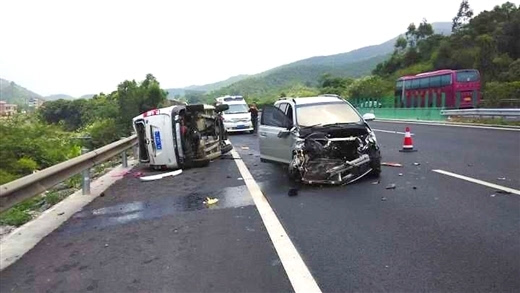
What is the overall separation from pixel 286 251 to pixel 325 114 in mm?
5817

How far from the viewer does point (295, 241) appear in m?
5.45

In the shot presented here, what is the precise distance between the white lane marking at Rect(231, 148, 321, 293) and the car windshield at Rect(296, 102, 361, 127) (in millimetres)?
2446

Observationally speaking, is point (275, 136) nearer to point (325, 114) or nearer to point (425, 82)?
point (325, 114)

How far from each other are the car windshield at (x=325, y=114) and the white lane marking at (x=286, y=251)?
96.3 inches

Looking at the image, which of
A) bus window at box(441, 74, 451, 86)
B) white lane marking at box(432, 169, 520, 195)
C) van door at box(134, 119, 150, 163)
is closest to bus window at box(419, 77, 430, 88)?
bus window at box(441, 74, 451, 86)

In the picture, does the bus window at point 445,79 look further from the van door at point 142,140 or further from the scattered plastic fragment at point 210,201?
the scattered plastic fragment at point 210,201

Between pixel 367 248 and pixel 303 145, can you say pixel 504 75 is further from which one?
pixel 367 248

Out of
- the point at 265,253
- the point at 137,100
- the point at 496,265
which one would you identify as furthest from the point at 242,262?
the point at 137,100

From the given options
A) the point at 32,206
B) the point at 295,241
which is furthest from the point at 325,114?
the point at 32,206

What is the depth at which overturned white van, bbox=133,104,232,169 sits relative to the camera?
12.0 m

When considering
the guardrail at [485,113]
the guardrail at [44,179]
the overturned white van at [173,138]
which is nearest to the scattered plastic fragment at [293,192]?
the guardrail at [44,179]

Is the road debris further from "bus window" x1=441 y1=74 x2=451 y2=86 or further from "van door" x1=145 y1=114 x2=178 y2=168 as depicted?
"bus window" x1=441 y1=74 x2=451 y2=86

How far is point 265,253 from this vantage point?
16.5ft

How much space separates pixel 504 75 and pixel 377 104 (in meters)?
18.0
